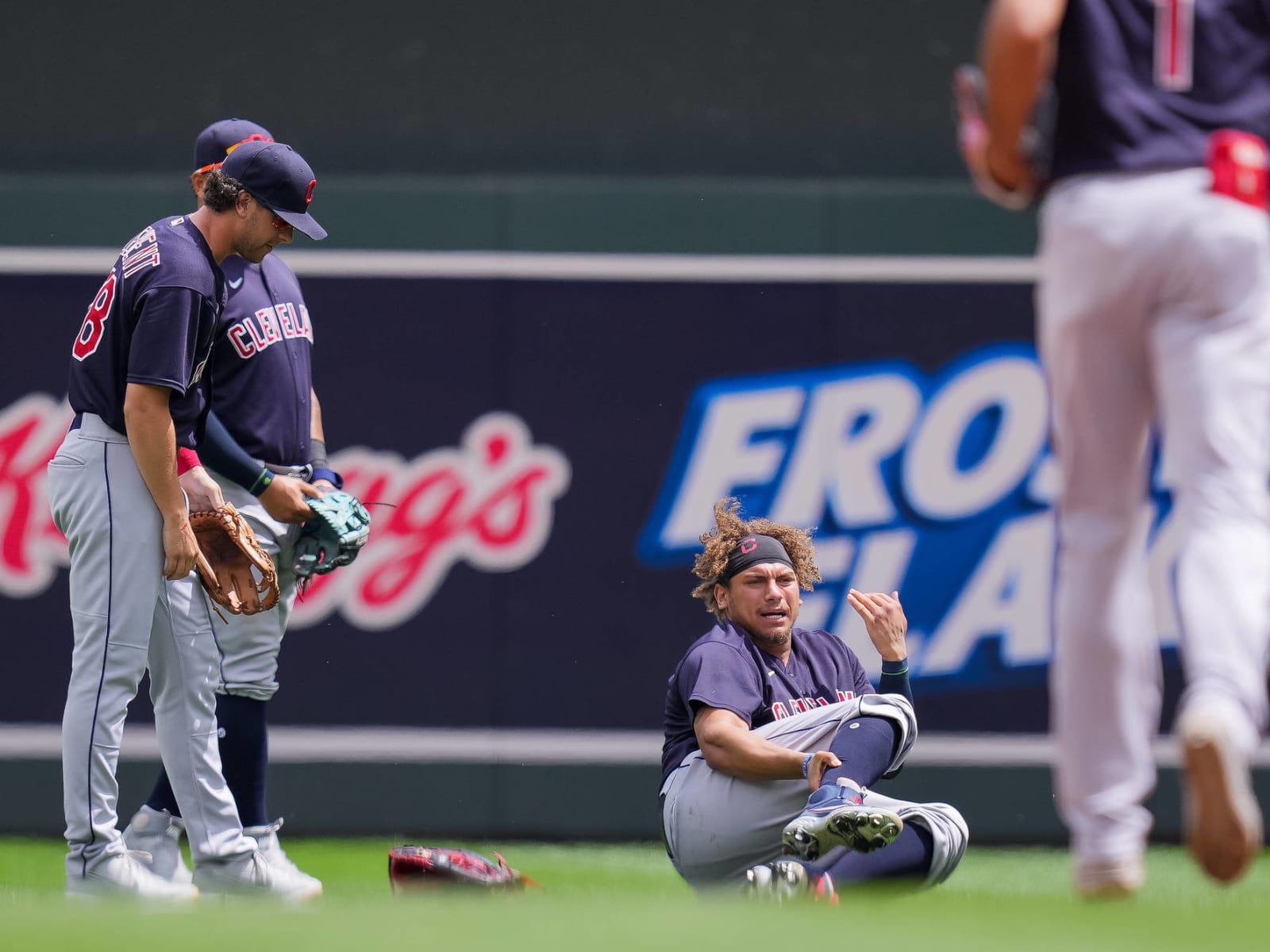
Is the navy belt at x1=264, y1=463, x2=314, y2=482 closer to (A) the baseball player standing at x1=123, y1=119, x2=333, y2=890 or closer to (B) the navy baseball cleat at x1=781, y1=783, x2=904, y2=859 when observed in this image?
(A) the baseball player standing at x1=123, y1=119, x2=333, y2=890

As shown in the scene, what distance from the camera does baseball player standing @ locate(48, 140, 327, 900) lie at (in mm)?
3451

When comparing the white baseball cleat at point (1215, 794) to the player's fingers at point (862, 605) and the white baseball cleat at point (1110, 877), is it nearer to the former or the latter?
the white baseball cleat at point (1110, 877)

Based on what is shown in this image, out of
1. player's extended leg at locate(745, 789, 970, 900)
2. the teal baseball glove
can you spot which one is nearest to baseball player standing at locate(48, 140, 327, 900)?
the teal baseball glove

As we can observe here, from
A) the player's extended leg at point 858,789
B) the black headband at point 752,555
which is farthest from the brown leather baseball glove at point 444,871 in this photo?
the black headband at point 752,555

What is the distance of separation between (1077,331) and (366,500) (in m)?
3.81

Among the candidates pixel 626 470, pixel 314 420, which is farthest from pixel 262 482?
pixel 626 470

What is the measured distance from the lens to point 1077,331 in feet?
6.73

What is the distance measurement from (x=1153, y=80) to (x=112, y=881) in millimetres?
2700

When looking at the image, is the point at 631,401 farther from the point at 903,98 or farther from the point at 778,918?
the point at 778,918

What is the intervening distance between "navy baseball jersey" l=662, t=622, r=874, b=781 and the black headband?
0.46 feet

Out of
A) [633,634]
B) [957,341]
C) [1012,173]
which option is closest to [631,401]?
[633,634]

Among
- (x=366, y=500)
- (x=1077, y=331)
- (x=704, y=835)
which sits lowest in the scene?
(x=704, y=835)

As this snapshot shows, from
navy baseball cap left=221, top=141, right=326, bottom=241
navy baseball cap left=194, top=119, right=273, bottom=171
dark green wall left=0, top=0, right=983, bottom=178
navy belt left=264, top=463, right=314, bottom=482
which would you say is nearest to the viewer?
navy baseball cap left=221, top=141, right=326, bottom=241

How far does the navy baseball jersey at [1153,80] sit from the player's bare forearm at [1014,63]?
0.05 metres
